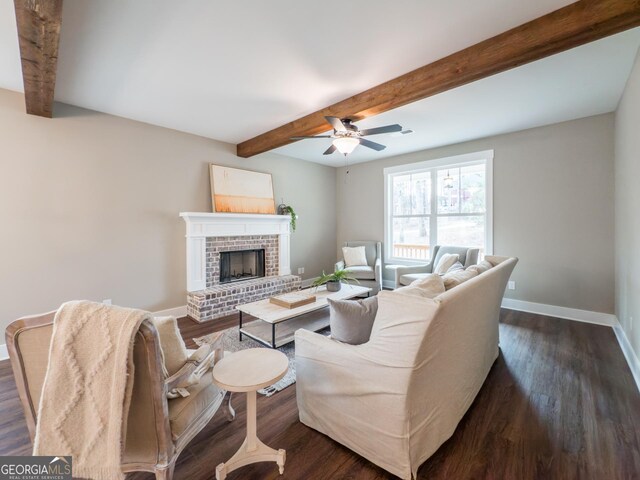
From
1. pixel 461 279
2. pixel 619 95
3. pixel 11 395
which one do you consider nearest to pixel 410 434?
pixel 461 279

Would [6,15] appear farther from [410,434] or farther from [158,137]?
[410,434]

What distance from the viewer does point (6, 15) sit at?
181 centimetres

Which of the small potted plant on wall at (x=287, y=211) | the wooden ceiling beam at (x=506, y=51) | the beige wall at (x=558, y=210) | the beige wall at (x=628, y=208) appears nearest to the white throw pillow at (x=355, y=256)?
the small potted plant on wall at (x=287, y=211)

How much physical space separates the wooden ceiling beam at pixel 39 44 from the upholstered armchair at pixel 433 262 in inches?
171

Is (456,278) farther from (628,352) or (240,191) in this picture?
(240,191)

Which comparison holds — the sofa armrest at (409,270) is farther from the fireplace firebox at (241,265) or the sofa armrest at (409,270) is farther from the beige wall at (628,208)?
the fireplace firebox at (241,265)

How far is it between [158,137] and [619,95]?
5448 millimetres

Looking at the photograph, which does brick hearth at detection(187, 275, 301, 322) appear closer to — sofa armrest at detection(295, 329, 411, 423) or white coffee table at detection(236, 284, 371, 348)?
white coffee table at detection(236, 284, 371, 348)

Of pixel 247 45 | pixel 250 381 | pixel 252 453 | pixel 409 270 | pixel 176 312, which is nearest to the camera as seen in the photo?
pixel 250 381

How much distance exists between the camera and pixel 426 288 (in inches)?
62.6

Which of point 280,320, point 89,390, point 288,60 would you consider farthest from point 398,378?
point 288,60

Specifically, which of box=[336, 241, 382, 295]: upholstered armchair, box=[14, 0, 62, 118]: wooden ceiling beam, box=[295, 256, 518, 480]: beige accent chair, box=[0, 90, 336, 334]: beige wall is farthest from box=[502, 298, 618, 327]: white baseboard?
box=[14, 0, 62, 118]: wooden ceiling beam

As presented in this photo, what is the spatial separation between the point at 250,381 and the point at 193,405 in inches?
12.9

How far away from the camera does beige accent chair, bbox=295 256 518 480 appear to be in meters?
1.31
